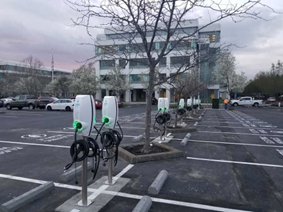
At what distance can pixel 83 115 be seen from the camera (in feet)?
12.0

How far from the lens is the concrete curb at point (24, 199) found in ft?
11.5

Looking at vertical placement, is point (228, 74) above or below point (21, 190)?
above

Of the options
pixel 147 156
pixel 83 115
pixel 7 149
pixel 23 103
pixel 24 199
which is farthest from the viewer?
pixel 23 103

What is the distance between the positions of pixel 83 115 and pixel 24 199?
1677 millimetres

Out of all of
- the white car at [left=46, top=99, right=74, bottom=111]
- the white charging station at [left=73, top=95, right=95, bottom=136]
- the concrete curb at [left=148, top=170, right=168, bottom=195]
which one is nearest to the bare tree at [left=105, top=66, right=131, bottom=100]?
the white car at [left=46, top=99, right=74, bottom=111]

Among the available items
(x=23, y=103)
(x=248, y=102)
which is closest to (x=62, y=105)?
(x=23, y=103)

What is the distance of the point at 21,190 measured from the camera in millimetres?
4414

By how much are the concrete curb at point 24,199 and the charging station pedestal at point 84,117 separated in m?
0.83

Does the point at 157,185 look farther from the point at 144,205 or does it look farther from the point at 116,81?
the point at 116,81

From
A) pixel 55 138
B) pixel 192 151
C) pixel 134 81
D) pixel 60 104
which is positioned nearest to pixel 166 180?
→ pixel 192 151

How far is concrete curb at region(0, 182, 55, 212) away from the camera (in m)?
3.51

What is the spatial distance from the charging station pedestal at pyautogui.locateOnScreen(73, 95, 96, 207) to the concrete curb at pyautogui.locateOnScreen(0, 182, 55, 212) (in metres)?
0.83

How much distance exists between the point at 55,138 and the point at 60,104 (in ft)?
61.5

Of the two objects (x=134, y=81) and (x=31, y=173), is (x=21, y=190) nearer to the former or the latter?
(x=31, y=173)
